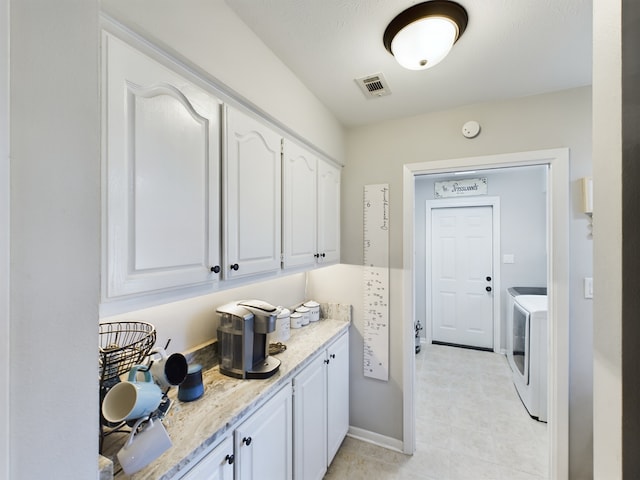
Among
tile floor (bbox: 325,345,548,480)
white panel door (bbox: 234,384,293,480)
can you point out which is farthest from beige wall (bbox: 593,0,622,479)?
tile floor (bbox: 325,345,548,480)

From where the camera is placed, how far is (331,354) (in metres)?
1.93

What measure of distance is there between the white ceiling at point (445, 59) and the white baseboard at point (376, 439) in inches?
97.9

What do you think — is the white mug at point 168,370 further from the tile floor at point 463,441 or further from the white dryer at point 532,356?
the white dryer at point 532,356

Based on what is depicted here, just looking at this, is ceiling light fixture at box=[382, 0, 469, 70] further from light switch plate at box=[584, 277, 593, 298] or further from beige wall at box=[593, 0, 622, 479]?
light switch plate at box=[584, 277, 593, 298]

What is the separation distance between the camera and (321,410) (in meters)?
1.78

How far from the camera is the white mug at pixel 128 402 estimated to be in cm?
79

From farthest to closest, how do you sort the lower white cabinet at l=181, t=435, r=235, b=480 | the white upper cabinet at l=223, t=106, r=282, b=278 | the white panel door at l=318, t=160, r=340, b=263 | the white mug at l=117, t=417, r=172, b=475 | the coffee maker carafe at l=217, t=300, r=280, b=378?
the white panel door at l=318, t=160, r=340, b=263
the coffee maker carafe at l=217, t=300, r=280, b=378
the white upper cabinet at l=223, t=106, r=282, b=278
the lower white cabinet at l=181, t=435, r=235, b=480
the white mug at l=117, t=417, r=172, b=475

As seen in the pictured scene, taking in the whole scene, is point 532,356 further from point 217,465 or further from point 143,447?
point 143,447

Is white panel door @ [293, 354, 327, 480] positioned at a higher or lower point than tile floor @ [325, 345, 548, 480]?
higher

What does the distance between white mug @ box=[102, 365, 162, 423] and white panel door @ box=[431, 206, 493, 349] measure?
4128mm

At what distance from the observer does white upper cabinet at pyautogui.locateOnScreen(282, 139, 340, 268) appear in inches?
65.4

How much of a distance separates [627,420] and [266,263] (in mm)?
1261

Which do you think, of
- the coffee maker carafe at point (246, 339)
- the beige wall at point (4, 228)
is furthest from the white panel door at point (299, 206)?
the beige wall at point (4, 228)

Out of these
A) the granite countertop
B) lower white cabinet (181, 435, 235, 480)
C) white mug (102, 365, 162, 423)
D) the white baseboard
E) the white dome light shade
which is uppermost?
the white dome light shade
